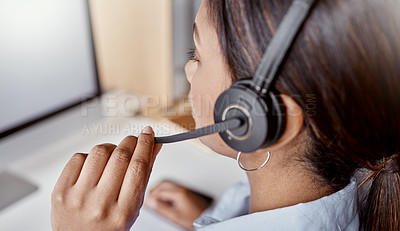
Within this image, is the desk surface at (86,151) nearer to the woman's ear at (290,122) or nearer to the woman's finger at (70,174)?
the woman's finger at (70,174)

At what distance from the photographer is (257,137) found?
0.41 meters

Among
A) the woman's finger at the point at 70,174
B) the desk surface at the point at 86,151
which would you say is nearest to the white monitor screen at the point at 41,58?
the desk surface at the point at 86,151

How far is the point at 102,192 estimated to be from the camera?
47cm

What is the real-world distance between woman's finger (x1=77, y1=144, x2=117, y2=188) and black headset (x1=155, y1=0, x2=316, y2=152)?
0.16 m

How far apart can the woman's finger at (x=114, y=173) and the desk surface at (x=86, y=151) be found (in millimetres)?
320

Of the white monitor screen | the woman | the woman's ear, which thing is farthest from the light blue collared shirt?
the white monitor screen

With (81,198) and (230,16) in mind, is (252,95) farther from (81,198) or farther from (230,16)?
(81,198)

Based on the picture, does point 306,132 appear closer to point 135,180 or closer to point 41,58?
point 135,180

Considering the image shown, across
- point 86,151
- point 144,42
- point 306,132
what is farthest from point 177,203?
point 144,42

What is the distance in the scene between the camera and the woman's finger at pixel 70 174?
48 centimetres

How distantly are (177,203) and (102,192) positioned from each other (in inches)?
14.9

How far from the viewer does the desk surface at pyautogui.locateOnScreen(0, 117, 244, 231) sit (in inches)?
30.1

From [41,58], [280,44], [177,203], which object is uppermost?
[280,44]

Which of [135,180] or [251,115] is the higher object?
[251,115]
